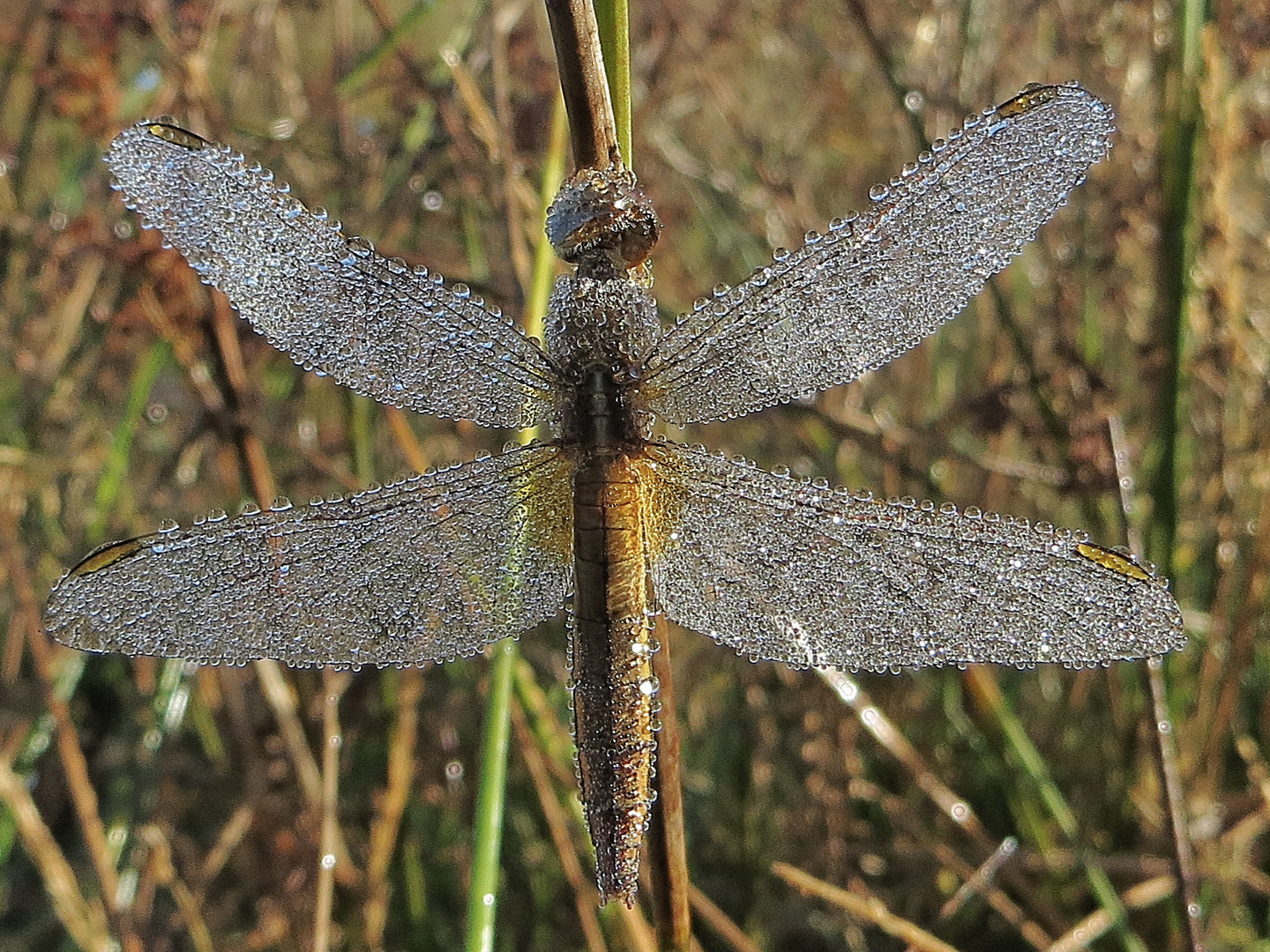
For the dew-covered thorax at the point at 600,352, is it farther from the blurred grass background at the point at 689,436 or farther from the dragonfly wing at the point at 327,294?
the blurred grass background at the point at 689,436

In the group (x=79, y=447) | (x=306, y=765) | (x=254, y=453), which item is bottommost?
(x=306, y=765)

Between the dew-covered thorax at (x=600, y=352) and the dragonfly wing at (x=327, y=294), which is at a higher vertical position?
the dragonfly wing at (x=327, y=294)

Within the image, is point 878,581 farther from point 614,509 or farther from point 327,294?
point 327,294

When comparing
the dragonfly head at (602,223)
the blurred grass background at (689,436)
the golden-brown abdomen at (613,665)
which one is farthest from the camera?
the blurred grass background at (689,436)

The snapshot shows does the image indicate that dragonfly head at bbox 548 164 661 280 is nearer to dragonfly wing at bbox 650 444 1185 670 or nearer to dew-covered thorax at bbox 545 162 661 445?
dew-covered thorax at bbox 545 162 661 445

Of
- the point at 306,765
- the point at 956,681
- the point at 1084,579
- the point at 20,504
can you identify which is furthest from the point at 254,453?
the point at 956,681

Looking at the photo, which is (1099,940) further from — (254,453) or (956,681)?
(254,453)

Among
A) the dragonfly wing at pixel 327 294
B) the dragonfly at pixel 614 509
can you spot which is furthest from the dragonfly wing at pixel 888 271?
the dragonfly wing at pixel 327 294
